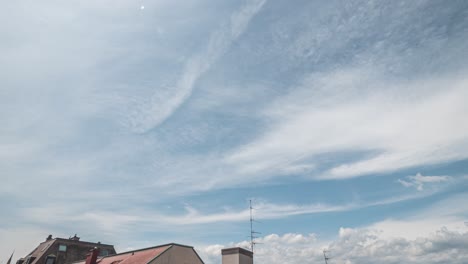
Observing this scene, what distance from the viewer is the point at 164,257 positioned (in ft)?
86.8

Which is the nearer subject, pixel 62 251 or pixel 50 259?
pixel 50 259

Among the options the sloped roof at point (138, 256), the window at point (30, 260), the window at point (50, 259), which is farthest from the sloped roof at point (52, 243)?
the sloped roof at point (138, 256)

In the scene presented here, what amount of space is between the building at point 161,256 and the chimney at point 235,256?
4.90 meters

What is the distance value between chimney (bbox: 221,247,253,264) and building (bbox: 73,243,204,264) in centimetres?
490

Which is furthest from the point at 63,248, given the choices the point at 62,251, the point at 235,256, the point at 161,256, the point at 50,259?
the point at 235,256

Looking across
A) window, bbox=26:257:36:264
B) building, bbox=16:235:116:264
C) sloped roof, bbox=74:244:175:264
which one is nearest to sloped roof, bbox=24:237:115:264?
building, bbox=16:235:116:264

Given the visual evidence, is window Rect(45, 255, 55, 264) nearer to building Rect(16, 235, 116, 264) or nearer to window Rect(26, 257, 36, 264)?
building Rect(16, 235, 116, 264)

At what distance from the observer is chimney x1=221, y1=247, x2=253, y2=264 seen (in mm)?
24906

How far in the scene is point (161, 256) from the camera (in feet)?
86.2

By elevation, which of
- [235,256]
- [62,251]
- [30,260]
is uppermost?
[62,251]

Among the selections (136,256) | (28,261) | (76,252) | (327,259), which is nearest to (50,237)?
(28,261)

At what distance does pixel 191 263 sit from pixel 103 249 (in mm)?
32731

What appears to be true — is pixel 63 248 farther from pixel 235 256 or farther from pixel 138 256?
pixel 235 256

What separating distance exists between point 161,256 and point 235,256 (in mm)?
7286
